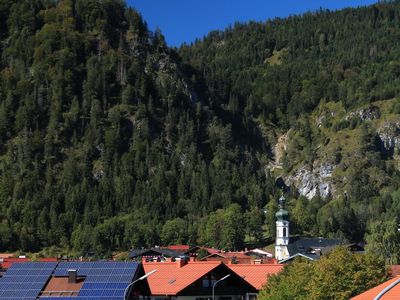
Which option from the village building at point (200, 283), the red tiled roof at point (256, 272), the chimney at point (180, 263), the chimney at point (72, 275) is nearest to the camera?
the chimney at point (72, 275)

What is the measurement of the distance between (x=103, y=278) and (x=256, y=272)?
113 feet

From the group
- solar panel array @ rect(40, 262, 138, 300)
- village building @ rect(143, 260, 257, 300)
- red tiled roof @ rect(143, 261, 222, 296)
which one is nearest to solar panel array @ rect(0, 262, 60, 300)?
solar panel array @ rect(40, 262, 138, 300)

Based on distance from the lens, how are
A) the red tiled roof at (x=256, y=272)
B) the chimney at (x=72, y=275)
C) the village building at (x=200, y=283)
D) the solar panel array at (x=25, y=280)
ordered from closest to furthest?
the solar panel array at (x=25, y=280), the chimney at (x=72, y=275), the village building at (x=200, y=283), the red tiled roof at (x=256, y=272)

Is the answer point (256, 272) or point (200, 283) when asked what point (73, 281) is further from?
point (256, 272)

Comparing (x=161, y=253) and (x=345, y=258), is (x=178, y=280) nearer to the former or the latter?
(x=345, y=258)

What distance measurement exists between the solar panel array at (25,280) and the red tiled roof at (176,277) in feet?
52.9

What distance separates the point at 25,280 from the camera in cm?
7381

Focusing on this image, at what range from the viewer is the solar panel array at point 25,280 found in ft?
236

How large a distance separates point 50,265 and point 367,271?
23.5 metres

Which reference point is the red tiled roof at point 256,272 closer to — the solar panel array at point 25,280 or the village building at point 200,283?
the village building at point 200,283

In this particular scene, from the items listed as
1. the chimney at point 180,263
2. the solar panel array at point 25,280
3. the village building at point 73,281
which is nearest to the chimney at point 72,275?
the village building at point 73,281

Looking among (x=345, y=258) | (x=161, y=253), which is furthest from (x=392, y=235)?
(x=345, y=258)

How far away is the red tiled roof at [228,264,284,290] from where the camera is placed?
328ft

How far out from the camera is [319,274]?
74.9m
